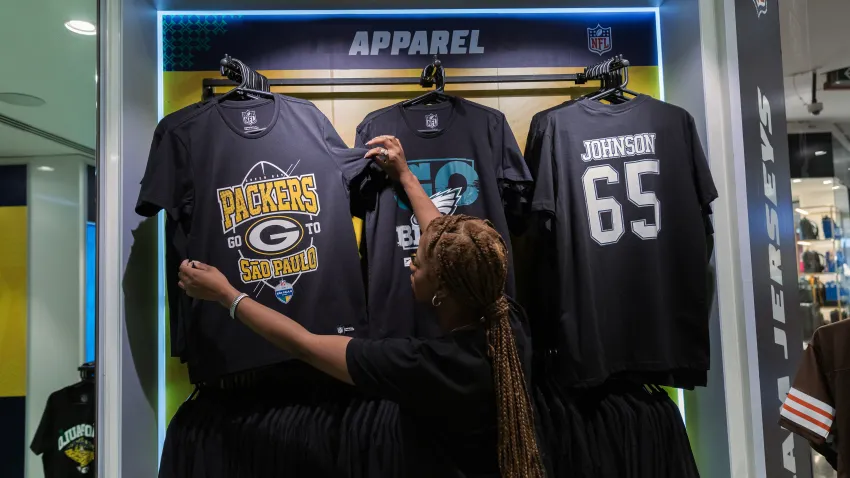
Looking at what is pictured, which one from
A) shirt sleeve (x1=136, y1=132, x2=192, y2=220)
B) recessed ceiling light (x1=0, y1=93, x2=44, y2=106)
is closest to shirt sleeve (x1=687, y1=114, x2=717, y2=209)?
shirt sleeve (x1=136, y1=132, x2=192, y2=220)

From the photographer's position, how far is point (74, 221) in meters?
1.86

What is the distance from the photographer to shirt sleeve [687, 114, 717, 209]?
70.6 inches

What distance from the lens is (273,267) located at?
169 cm

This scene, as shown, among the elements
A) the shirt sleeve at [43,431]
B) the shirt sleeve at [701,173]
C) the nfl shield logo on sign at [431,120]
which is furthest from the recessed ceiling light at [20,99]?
the shirt sleeve at [701,173]

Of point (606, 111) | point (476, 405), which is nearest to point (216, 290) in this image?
point (476, 405)

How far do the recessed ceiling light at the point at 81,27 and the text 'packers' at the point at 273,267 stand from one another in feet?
3.14

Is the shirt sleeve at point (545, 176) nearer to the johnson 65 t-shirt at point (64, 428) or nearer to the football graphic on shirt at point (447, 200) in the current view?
the football graphic on shirt at point (447, 200)

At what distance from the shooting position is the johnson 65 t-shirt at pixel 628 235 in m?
1.73

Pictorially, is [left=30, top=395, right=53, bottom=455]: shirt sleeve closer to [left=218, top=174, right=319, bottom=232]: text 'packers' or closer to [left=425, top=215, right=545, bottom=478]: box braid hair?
[left=218, top=174, right=319, bottom=232]: text 'packers'

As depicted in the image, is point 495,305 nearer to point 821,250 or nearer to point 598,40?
point 598,40

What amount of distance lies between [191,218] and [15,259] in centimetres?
67

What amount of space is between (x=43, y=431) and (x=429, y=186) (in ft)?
5.31

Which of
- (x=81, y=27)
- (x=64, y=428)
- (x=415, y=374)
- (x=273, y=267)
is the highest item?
(x=81, y=27)

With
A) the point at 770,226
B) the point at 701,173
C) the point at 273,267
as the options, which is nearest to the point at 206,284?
the point at 273,267
